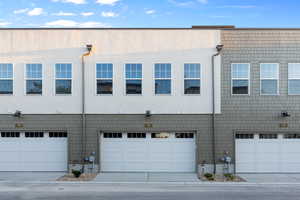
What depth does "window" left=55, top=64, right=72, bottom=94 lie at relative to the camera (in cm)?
1360

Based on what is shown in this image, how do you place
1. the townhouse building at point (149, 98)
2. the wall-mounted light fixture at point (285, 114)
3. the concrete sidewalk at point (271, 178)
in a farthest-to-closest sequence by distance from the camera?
the townhouse building at point (149, 98), the wall-mounted light fixture at point (285, 114), the concrete sidewalk at point (271, 178)

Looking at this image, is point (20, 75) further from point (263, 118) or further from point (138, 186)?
point (263, 118)

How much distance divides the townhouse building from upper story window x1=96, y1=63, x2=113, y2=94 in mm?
50

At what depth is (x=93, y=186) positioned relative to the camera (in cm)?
1098

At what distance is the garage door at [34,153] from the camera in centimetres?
1364

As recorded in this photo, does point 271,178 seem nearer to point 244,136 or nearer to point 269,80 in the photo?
point 244,136

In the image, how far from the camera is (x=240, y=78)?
1362 centimetres

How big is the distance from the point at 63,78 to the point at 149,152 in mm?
5666

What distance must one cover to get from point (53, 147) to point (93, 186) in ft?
12.7

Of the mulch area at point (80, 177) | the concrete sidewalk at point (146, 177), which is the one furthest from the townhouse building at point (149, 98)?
the mulch area at point (80, 177)

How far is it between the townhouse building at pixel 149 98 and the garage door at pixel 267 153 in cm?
5

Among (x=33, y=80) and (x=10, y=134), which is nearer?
(x=33, y=80)

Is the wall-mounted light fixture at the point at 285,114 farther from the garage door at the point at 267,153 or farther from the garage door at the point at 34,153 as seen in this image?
the garage door at the point at 34,153

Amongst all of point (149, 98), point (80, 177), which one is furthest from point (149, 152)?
point (80, 177)
